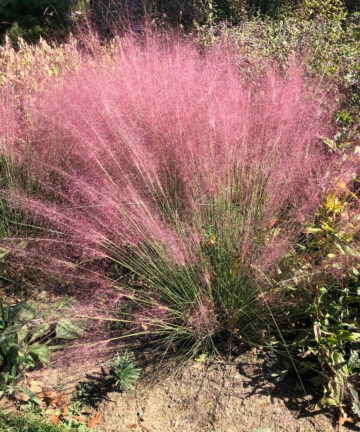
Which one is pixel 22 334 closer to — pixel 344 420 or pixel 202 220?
pixel 202 220

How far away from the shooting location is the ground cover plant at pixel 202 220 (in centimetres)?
199

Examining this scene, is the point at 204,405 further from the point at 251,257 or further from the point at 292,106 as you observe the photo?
the point at 292,106

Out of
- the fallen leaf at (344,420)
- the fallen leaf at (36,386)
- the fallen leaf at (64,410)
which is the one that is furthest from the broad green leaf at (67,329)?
the fallen leaf at (344,420)

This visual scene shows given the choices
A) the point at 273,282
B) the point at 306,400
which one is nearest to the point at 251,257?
the point at 273,282

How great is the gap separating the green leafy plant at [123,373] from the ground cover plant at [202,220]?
0.44ft

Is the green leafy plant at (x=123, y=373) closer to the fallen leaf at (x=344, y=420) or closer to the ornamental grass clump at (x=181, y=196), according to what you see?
the ornamental grass clump at (x=181, y=196)

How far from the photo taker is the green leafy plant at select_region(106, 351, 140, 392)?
1.93 metres

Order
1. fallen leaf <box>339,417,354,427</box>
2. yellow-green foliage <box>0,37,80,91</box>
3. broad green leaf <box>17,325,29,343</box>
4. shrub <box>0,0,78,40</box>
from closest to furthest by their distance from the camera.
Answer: fallen leaf <box>339,417,354,427</box> < broad green leaf <box>17,325,29,343</box> < yellow-green foliage <box>0,37,80,91</box> < shrub <box>0,0,78,40</box>

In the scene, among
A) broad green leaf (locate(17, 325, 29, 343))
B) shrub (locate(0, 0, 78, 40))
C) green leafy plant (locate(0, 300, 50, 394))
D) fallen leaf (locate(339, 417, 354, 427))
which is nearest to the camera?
fallen leaf (locate(339, 417, 354, 427))

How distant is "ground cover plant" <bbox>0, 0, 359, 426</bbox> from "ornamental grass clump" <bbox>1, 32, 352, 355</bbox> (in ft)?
0.04

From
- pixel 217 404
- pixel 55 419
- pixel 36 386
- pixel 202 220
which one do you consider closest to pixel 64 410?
pixel 55 419

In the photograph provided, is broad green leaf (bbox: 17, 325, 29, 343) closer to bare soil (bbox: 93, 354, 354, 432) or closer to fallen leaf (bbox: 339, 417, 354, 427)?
bare soil (bbox: 93, 354, 354, 432)

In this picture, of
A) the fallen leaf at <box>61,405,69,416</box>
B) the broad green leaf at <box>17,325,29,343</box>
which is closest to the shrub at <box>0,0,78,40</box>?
the broad green leaf at <box>17,325,29,343</box>

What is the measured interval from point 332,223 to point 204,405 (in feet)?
3.38
